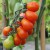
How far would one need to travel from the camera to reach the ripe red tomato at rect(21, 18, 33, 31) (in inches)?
20.6

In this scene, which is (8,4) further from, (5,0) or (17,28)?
(17,28)

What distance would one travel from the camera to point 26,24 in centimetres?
52

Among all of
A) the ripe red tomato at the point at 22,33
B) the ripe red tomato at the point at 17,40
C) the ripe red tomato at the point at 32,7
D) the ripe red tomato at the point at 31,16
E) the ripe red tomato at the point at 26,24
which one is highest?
the ripe red tomato at the point at 32,7

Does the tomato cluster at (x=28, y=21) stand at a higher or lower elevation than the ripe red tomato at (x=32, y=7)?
lower

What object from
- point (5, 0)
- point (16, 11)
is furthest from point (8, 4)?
point (16, 11)

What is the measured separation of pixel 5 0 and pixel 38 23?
0.54ft

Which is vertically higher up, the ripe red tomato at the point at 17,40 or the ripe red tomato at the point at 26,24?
the ripe red tomato at the point at 26,24

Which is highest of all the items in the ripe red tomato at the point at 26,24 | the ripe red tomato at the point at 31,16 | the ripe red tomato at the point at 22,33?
the ripe red tomato at the point at 31,16

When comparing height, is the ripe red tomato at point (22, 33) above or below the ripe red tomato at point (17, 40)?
above

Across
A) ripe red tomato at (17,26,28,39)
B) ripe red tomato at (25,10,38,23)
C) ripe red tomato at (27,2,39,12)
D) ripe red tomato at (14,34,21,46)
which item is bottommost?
ripe red tomato at (14,34,21,46)

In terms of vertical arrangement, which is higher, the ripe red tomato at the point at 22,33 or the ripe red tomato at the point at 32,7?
the ripe red tomato at the point at 32,7

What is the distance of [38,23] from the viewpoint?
1.88 feet

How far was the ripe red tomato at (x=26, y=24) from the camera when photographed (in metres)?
0.52

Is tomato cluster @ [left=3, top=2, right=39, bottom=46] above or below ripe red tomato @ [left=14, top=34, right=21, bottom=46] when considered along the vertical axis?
above
